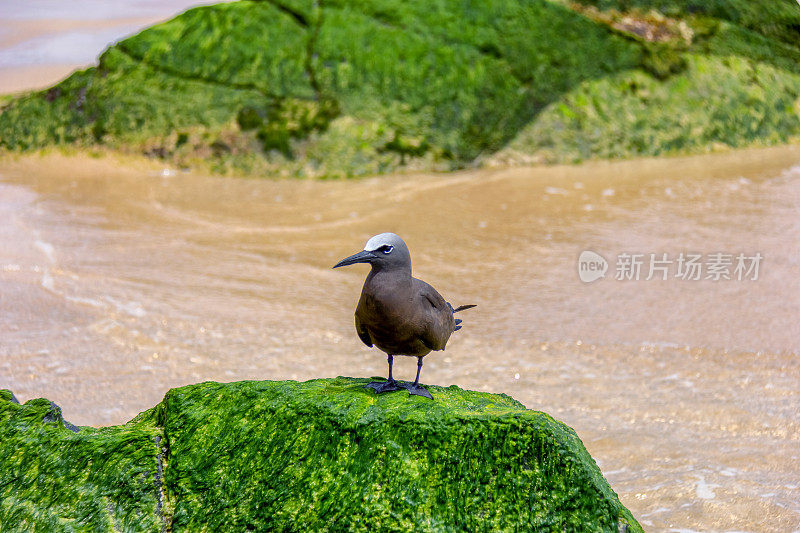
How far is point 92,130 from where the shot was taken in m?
9.30

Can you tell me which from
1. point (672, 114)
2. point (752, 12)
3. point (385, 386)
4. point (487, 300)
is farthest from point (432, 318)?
point (752, 12)

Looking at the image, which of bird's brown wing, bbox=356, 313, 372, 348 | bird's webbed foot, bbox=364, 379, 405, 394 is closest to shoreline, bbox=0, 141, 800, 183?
bird's brown wing, bbox=356, 313, 372, 348

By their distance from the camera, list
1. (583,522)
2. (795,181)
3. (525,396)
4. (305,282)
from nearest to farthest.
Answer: (583,522) → (525,396) → (305,282) → (795,181)

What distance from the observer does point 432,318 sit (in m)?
3.15

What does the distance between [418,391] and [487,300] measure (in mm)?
2962

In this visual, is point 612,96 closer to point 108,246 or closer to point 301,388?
point 108,246

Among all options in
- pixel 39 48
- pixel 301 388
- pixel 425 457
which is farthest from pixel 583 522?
pixel 39 48

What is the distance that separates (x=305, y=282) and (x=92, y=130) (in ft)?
15.2

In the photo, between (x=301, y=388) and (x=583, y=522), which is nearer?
(x=583, y=522)

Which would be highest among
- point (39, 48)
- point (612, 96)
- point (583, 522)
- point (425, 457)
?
point (39, 48)

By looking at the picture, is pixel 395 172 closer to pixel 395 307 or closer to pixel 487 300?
pixel 487 300

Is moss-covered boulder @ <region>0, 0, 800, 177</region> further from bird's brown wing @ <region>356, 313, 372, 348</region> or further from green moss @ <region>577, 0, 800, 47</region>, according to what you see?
bird's brown wing @ <region>356, 313, 372, 348</region>

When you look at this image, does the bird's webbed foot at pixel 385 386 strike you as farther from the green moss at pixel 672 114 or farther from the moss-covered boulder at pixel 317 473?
the green moss at pixel 672 114

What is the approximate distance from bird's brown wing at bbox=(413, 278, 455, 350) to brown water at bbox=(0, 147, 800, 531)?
1.42 meters
